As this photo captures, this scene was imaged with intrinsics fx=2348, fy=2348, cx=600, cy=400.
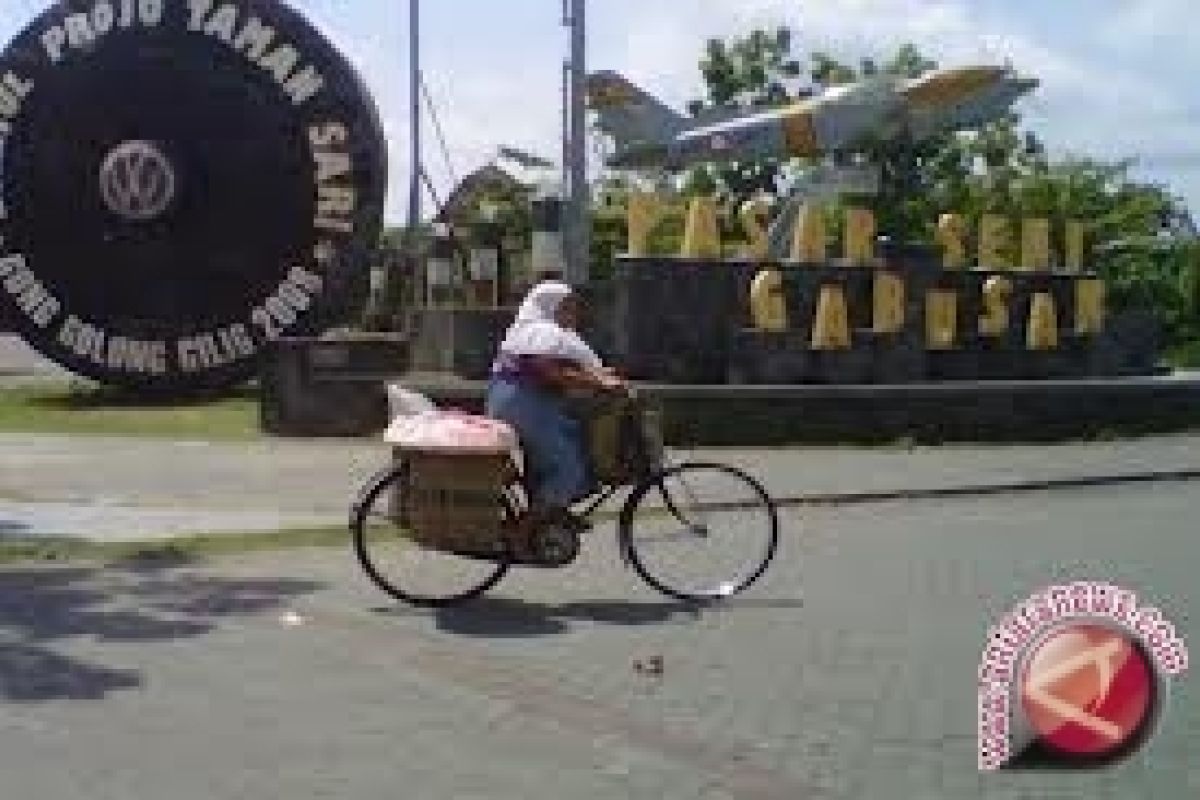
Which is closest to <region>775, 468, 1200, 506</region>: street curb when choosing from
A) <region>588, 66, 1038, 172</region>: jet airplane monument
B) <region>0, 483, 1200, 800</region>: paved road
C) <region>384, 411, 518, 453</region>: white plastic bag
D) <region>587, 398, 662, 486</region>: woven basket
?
<region>0, 483, 1200, 800</region>: paved road

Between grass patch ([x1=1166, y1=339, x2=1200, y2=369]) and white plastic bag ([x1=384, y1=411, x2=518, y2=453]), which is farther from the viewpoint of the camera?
grass patch ([x1=1166, y1=339, x2=1200, y2=369])

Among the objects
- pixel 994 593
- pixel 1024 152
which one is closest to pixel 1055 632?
pixel 994 593

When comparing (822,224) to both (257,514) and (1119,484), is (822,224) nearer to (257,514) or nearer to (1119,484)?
(1119,484)

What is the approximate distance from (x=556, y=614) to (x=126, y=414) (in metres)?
15.4

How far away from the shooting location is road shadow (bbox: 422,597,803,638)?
11156mm

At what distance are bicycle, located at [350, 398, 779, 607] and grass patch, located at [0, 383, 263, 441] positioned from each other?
11.0 m

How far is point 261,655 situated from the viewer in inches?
408

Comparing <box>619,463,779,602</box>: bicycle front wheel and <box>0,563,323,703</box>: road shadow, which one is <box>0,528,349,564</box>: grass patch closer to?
<box>0,563,323,703</box>: road shadow

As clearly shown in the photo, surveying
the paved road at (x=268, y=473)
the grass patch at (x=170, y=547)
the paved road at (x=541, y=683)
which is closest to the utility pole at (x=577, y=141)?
the paved road at (x=268, y=473)

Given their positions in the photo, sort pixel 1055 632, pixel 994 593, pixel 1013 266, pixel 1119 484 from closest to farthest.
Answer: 1. pixel 1055 632
2. pixel 994 593
3. pixel 1119 484
4. pixel 1013 266

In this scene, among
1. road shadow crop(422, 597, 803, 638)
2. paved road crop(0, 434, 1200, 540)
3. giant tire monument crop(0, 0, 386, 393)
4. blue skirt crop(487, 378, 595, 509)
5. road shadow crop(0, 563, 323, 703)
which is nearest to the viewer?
road shadow crop(0, 563, 323, 703)

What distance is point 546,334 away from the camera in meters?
11.7

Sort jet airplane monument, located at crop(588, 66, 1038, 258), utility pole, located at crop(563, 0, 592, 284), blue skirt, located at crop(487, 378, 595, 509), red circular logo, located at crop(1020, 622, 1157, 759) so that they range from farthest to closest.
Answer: jet airplane monument, located at crop(588, 66, 1038, 258), utility pole, located at crop(563, 0, 592, 284), blue skirt, located at crop(487, 378, 595, 509), red circular logo, located at crop(1020, 622, 1157, 759)

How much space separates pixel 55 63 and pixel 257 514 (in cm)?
1435
